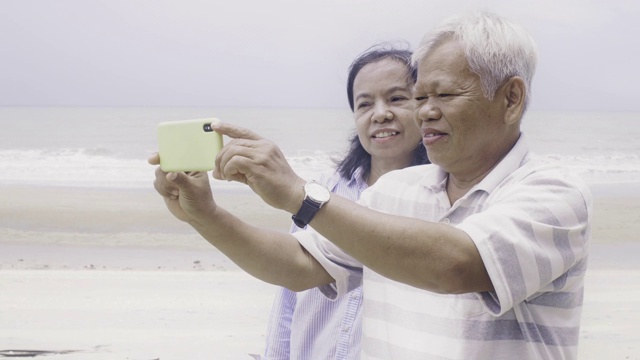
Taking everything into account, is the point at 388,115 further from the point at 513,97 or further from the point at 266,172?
the point at 266,172

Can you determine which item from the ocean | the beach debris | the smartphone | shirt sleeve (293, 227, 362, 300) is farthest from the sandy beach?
the smartphone

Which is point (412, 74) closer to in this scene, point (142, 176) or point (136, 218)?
point (136, 218)

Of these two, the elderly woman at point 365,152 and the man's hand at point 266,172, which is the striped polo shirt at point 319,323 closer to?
the elderly woman at point 365,152

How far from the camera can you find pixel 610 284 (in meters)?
8.67

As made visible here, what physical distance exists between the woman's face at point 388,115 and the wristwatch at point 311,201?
4.27 feet

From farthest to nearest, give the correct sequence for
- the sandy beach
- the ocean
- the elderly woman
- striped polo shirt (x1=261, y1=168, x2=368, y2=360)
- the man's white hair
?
the ocean, the sandy beach, the elderly woman, striped polo shirt (x1=261, y1=168, x2=368, y2=360), the man's white hair

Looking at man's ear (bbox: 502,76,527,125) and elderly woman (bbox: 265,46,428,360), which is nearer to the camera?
man's ear (bbox: 502,76,527,125)

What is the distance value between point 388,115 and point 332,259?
0.88m

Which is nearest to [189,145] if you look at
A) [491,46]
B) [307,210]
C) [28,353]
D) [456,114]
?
[307,210]

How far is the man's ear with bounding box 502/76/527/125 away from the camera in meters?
2.01

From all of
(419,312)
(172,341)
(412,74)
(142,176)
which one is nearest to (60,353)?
(172,341)

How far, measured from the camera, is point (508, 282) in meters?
1.74

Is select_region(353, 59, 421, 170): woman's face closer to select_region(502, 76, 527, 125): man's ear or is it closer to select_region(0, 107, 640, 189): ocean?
select_region(502, 76, 527, 125): man's ear

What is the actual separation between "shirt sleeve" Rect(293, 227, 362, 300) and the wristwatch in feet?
1.68
